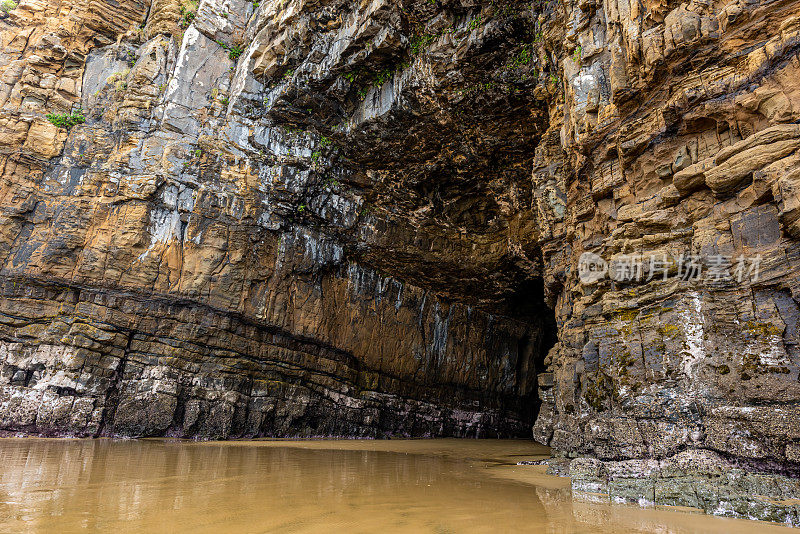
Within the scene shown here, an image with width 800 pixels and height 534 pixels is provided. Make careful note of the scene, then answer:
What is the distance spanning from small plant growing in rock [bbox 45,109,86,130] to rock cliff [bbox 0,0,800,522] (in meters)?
0.06

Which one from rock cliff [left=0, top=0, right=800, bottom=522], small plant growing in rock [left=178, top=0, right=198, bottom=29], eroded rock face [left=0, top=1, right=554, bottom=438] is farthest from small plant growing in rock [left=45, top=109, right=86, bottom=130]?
small plant growing in rock [left=178, top=0, right=198, bottom=29]

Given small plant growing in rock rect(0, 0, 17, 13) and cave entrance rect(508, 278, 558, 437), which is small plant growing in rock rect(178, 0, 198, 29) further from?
cave entrance rect(508, 278, 558, 437)

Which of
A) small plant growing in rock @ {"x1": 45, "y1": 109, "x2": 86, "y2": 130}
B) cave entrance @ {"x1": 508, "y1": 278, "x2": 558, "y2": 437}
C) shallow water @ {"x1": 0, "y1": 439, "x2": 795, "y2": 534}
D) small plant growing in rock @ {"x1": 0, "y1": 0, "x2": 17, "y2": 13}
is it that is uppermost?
small plant growing in rock @ {"x1": 0, "y1": 0, "x2": 17, "y2": 13}

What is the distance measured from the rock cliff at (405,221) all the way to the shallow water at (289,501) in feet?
4.52

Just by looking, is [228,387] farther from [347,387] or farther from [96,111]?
[96,111]

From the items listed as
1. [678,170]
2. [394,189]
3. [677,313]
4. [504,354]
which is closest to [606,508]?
[677,313]

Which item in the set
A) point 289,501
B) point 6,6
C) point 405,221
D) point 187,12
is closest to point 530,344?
point 405,221

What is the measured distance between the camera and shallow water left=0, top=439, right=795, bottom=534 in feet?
12.4

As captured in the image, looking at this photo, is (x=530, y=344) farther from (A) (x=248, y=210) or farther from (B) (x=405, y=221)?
(A) (x=248, y=210)

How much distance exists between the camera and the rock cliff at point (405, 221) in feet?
21.0

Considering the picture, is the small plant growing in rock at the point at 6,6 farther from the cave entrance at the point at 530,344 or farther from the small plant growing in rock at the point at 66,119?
the cave entrance at the point at 530,344

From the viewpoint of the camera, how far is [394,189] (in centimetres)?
1800

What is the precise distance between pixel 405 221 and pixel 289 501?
48.6 ft

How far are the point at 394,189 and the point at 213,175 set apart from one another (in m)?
6.78
